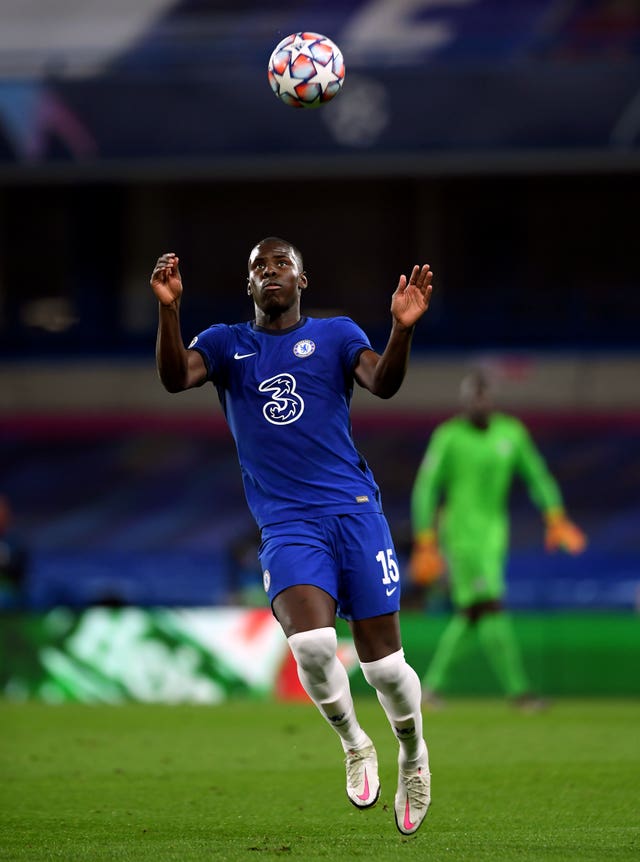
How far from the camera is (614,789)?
7844mm

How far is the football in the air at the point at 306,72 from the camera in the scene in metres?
7.52

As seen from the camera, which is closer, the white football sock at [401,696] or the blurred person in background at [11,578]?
the white football sock at [401,696]

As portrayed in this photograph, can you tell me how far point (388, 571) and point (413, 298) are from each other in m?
1.10

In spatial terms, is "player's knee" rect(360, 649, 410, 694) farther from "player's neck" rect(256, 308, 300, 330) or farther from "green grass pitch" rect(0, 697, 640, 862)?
"player's neck" rect(256, 308, 300, 330)

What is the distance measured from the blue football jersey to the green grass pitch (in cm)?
135

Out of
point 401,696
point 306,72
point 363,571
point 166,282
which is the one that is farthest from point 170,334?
point 306,72

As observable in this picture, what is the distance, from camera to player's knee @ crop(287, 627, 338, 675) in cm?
618

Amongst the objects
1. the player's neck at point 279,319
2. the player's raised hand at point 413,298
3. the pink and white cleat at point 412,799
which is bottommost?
the pink and white cleat at point 412,799

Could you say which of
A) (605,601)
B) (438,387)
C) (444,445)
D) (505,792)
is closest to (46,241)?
(438,387)

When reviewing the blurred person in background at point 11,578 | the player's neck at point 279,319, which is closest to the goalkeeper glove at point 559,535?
the blurred person in background at point 11,578

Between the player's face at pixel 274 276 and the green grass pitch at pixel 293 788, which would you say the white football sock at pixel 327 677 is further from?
the player's face at pixel 274 276

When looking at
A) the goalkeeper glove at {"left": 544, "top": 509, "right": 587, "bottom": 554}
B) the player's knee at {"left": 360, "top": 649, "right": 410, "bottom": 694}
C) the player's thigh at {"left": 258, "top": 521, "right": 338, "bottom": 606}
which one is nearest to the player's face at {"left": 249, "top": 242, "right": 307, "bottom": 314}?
the player's thigh at {"left": 258, "top": 521, "right": 338, "bottom": 606}

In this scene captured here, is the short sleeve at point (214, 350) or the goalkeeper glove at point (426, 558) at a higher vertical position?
the short sleeve at point (214, 350)

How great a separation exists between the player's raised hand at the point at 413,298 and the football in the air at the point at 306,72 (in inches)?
63.4
